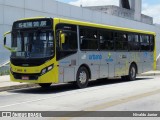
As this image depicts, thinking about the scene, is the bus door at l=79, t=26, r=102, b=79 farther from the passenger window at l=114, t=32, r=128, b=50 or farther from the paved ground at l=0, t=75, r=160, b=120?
the paved ground at l=0, t=75, r=160, b=120

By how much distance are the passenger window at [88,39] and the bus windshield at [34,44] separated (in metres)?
2.26

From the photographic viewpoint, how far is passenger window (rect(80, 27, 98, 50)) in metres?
18.0

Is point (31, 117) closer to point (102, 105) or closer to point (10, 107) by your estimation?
point (10, 107)

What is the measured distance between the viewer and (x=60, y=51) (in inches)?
643

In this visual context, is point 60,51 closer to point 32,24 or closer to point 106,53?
point 32,24

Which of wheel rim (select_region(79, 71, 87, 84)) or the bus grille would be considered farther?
wheel rim (select_region(79, 71, 87, 84))

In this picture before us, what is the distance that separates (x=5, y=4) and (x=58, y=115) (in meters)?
17.2

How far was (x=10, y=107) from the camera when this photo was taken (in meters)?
11.8

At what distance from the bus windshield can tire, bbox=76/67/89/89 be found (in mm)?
2285

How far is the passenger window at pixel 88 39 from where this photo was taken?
18.0 metres

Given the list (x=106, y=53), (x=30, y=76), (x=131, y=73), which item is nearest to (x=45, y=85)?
(x=30, y=76)

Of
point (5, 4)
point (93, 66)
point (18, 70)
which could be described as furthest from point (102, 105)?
point (5, 4)

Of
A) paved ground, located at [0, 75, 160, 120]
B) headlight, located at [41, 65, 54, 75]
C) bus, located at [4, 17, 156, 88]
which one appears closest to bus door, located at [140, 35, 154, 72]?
bus, located at [4, 17, 156, 88]

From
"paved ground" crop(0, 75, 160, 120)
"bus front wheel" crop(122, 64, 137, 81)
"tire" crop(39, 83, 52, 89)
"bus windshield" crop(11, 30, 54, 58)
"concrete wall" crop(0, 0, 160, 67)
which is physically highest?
"concrete wall" crop(0, 0, 160, 67)
